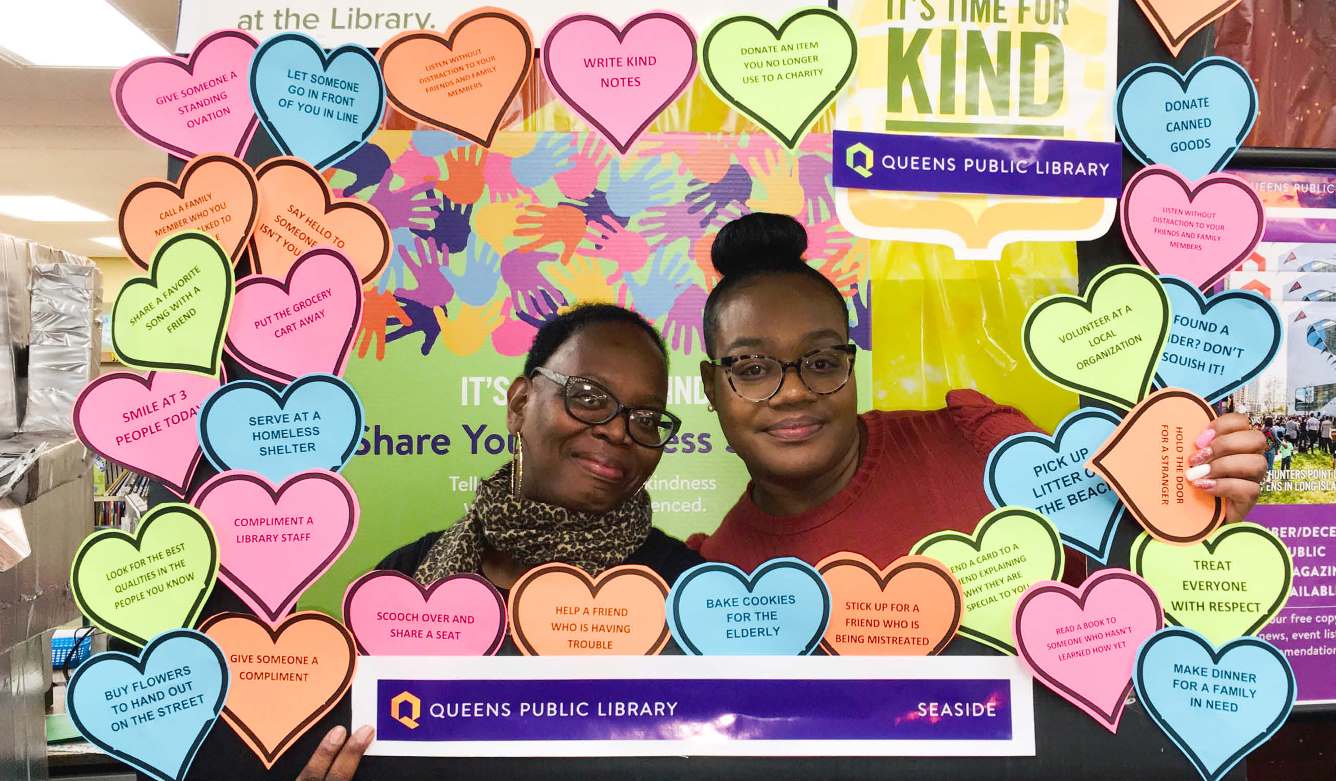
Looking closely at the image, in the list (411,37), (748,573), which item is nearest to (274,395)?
(411,37)

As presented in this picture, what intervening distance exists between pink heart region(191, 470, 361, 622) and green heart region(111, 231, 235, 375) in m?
0.14

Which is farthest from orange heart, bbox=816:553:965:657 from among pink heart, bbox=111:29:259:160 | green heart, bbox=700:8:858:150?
pink heart, bbox=111:29:259:160

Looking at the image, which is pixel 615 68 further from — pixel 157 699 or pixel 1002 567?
pixel 157 699

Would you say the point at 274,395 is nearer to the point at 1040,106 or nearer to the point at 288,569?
Answer: the point at 288,569

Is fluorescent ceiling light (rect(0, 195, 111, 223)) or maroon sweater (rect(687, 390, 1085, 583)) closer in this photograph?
maroon sweater (rect(687, 390, 1085, 583))

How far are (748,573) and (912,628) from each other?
192 millimetres

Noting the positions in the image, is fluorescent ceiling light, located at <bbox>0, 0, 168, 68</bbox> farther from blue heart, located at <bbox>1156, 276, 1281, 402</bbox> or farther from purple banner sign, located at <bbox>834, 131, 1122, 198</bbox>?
blue heart, located at <bbox>1156, 276, 1281, 402</bbox>

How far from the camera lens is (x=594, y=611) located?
1.00m

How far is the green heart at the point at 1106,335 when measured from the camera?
1023 millimetres

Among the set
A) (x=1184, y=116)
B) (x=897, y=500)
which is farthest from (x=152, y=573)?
(x=1184, y=116)

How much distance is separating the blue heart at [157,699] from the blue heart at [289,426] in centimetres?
20

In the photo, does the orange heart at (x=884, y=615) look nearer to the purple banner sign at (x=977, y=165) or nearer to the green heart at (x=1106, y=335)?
the green heart at (x=1106, y=335)

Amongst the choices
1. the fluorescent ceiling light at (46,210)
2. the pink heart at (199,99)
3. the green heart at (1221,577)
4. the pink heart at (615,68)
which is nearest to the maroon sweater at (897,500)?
the green heart at (1221,577)

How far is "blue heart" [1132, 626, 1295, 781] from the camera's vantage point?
100cm
